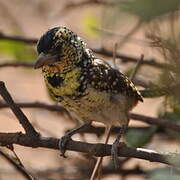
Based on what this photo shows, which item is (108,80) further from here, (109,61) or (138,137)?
(109,61)

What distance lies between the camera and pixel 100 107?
2592 mm

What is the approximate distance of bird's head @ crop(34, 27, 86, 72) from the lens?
2334 millimetres

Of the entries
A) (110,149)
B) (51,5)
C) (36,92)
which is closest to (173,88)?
(110,149)

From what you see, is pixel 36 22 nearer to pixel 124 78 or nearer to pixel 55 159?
pixel 55 159

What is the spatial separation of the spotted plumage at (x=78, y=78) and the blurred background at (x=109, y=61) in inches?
A: 7.2

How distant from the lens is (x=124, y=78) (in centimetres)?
278

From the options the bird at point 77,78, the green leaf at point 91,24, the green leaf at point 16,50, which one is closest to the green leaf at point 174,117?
the bird at point 77,78

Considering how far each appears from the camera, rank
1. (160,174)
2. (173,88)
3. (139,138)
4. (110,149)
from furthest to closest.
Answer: (139,138) → (110,149) → (173,88) → (160,174)

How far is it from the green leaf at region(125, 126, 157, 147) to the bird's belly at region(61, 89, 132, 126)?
1.28 feet

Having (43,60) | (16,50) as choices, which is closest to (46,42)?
(43,60)

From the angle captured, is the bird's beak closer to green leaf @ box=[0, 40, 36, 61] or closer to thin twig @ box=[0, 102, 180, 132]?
thin twig @ box=[0, 102, 180, 132]

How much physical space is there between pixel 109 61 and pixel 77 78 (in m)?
1.44

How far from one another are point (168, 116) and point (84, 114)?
0.78 metres

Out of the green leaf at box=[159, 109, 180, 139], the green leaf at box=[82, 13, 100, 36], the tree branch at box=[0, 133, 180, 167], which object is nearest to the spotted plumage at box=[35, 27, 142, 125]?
the tree branch at box=[0, 133, 180, 167]
